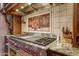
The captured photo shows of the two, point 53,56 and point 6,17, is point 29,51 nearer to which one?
point 53,56

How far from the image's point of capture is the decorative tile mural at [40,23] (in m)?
2.06

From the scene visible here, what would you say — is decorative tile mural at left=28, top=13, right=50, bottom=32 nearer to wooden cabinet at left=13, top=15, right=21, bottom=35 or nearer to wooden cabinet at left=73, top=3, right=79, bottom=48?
wooden cabinet at left=13, top=15, right=21, bottom=35

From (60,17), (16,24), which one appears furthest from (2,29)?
(60,17)

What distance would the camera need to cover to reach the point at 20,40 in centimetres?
208

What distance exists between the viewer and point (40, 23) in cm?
209

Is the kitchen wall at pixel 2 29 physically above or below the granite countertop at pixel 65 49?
above

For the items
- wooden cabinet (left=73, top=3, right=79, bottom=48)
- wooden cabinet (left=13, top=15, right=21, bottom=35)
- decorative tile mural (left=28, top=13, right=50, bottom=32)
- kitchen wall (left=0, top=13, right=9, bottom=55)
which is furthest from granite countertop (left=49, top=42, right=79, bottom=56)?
kitchen wall (left=0, top=13, right=9, bottom=55)

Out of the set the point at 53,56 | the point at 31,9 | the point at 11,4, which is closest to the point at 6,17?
the point at 11,4

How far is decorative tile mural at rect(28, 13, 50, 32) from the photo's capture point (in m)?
2.06

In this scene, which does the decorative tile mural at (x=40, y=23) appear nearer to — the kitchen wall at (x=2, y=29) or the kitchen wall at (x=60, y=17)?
the kitchen wall at (x=60, y=17)

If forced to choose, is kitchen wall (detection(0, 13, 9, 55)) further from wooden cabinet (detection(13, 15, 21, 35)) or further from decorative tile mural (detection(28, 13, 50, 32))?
decorative tile mural (detection(28, 13, 50, 32))

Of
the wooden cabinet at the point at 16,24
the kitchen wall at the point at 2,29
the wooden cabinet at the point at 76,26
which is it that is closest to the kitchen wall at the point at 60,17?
the wooden cabinet at the point at 76,26

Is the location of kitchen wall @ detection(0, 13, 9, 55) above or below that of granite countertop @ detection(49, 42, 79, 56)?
above

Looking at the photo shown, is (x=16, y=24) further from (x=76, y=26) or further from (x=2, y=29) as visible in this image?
(x=76, y=26)
